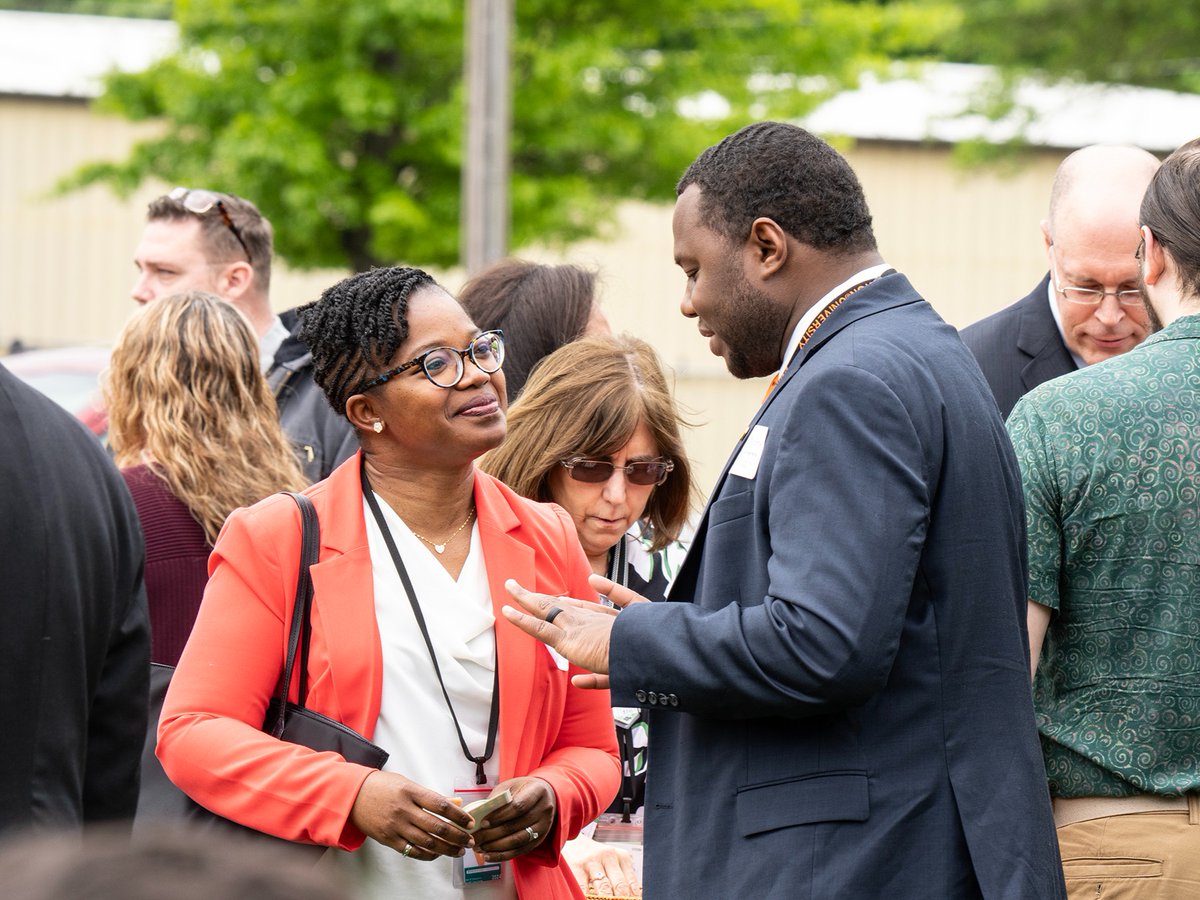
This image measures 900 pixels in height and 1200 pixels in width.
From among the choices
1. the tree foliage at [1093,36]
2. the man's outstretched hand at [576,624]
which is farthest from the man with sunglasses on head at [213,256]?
the tree foliage at [1093,36]

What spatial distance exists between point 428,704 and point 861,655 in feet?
3.14

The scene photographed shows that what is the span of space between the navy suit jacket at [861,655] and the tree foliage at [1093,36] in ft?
71.9

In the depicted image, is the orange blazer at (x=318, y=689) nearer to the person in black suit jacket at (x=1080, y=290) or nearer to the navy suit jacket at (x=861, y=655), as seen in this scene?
the navy suit jacket at (x=861, y=655)

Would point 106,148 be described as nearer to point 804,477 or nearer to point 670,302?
point 670,302

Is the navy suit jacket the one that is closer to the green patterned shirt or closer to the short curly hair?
the short curly hair

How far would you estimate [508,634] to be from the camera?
315 centimetres

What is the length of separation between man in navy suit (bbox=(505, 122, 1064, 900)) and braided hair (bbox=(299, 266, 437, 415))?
2.42 ft

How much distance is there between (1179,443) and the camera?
3051mm

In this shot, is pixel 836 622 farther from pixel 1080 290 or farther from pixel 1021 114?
pixel 1021 114

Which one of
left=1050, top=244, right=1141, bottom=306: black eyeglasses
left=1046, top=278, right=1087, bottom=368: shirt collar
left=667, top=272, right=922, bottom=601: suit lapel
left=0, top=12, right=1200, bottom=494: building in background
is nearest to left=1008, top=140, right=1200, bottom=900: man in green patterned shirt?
left=667, top=272, right=922, bottom=601: suit lapel

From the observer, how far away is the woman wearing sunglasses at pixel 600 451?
406 centimetres

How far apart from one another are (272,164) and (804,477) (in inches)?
537

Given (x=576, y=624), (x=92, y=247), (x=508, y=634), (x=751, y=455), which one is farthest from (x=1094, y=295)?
(x=92, y=247)

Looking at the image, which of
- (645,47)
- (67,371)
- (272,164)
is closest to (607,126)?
(645,47)
